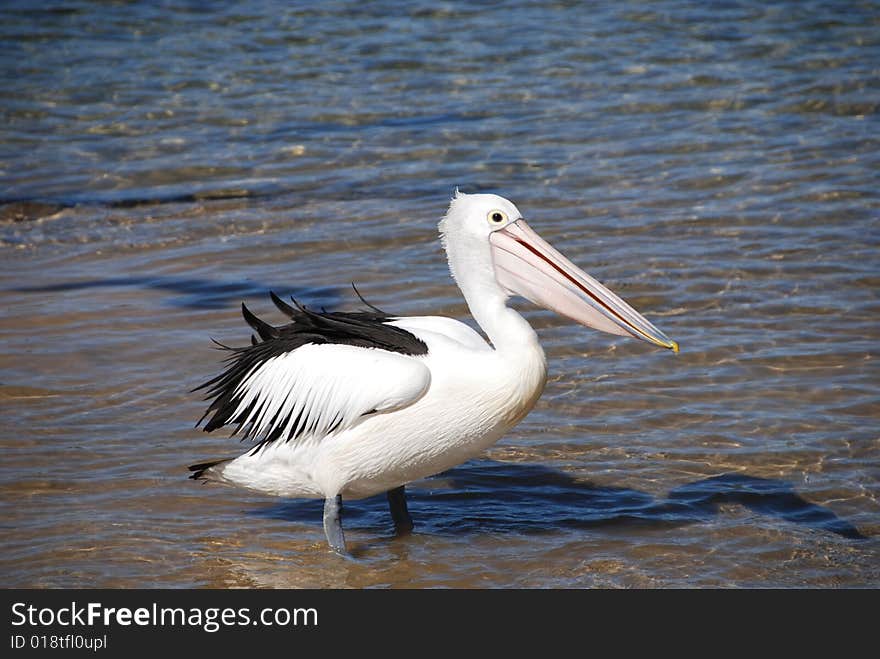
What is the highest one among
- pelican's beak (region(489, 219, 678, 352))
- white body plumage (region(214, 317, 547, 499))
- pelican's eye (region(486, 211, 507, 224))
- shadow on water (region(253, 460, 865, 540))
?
pelican's eye (region(486, 211, 507, 224))

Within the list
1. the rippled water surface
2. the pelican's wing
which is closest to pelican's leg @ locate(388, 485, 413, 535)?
the rippled water surface

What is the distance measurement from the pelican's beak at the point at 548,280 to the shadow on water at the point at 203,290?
2.18 m

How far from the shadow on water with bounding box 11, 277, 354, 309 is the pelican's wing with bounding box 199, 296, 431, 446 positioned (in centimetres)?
194

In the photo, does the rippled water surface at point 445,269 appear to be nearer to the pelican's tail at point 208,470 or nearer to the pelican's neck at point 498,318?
the pelican's tail at point 208,470

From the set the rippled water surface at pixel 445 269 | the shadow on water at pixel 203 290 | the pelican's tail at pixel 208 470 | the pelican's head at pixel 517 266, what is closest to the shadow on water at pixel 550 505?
the rippled water surface at pixel 445 269

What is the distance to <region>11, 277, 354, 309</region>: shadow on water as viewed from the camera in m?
5.84

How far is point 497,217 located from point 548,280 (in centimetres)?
24

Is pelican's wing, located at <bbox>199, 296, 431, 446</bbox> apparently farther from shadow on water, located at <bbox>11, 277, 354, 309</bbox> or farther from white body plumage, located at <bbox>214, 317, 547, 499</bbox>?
shadow on water, located at <bbox>11, 277, 354, 309</bbox>

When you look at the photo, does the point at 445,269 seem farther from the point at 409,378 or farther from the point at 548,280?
the point at 409,378

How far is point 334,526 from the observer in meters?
3.75

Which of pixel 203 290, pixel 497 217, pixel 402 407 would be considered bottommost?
pixel 402 407

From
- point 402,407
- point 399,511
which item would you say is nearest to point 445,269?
point 399,511

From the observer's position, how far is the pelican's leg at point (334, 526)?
3.74 meters
